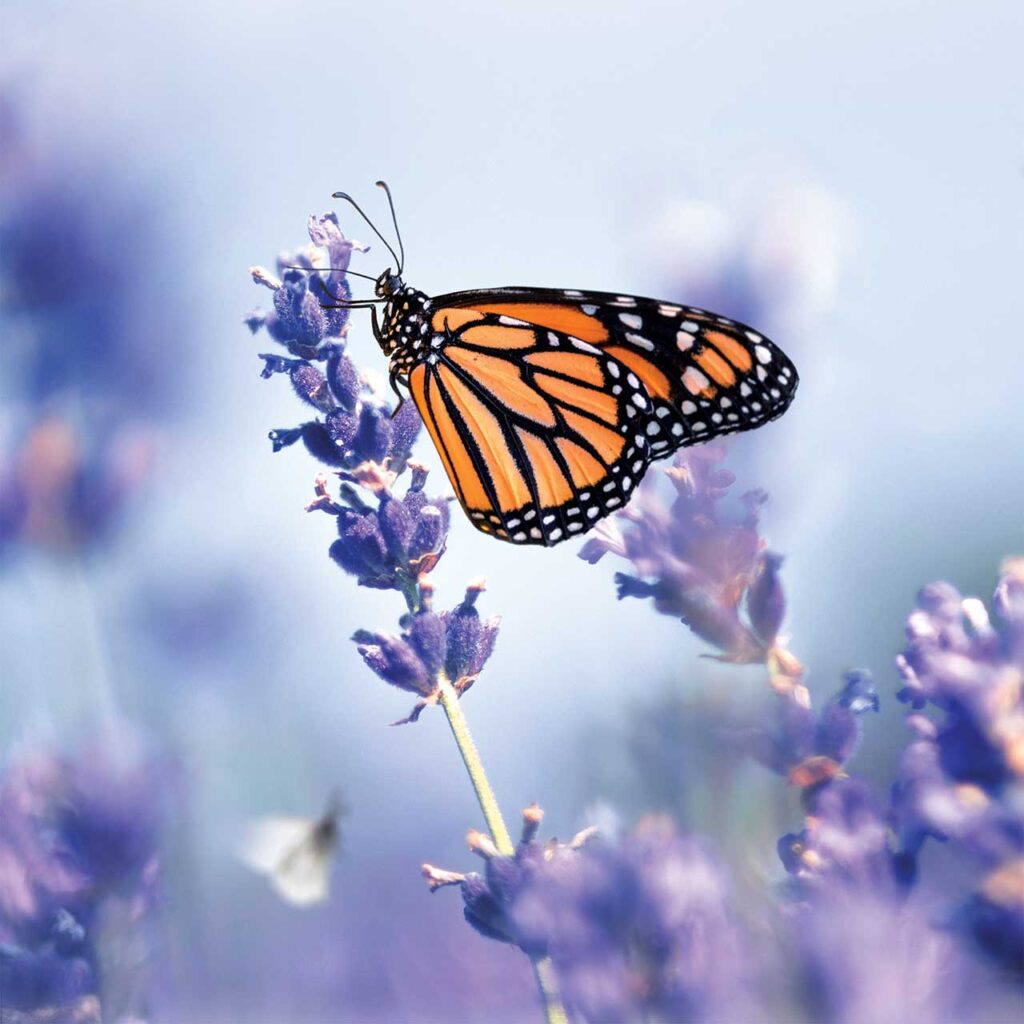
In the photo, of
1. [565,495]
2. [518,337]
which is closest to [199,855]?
[565,495]

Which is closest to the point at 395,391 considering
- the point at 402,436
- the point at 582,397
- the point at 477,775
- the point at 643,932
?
the point at 402,436

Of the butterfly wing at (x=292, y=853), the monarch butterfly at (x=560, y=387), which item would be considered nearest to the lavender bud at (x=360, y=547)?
the monarch butterfly at (x=560, y=387)

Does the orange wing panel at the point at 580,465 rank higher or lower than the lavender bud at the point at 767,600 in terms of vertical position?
higher

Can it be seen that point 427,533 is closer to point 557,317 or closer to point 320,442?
point 320,442

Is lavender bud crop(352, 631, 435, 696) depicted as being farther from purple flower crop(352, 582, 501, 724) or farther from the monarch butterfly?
the monarch butterfly

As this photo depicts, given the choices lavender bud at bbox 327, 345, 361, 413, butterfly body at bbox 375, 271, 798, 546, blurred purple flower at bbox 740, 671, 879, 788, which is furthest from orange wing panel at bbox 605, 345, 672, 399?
blurred purple flower at bbox 740, 671, 879, 788

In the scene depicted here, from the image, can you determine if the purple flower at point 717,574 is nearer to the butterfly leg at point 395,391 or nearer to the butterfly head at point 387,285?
the butterfly leg at point 395,391

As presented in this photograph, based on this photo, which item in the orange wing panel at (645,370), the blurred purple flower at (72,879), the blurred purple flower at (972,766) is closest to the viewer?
the blurred purple flower at (972,766)

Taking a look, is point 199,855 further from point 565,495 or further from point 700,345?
point 700,345
